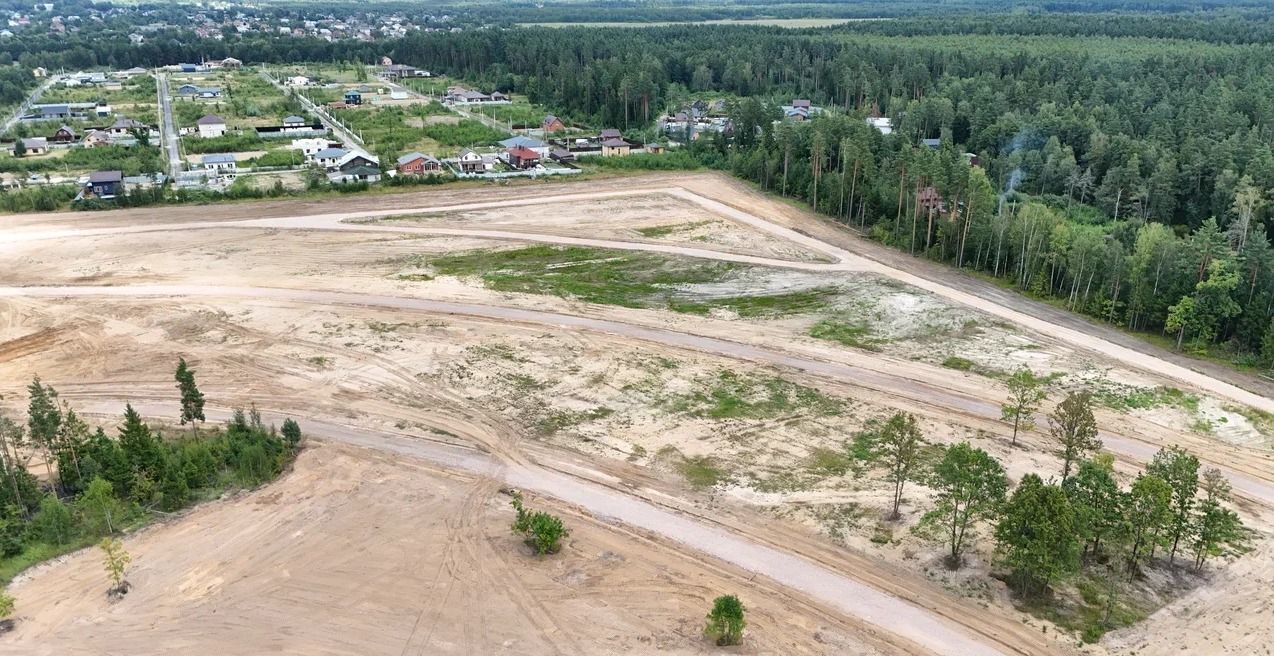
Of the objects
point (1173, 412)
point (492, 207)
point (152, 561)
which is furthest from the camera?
point (492, 207)

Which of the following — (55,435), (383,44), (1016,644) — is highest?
(383,44)

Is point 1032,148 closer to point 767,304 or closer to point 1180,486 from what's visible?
point 767,304

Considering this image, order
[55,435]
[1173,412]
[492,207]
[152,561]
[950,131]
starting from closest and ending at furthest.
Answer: [152,561] → [55,435] → [1173,412] → [492,207] → [950,131]

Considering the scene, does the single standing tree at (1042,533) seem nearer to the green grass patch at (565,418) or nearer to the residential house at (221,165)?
the green grass patch at (565,418)

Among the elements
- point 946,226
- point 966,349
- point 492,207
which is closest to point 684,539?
point 966,349

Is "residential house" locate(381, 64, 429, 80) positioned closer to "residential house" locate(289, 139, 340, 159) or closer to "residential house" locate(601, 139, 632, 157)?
"residential house" locate(289, 139, 340, 159)

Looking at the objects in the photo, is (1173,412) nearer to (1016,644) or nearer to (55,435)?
(1016,644)

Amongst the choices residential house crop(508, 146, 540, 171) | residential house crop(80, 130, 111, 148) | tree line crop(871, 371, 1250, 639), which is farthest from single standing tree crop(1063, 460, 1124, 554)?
residential house crop(80, 130, 111, 148)
